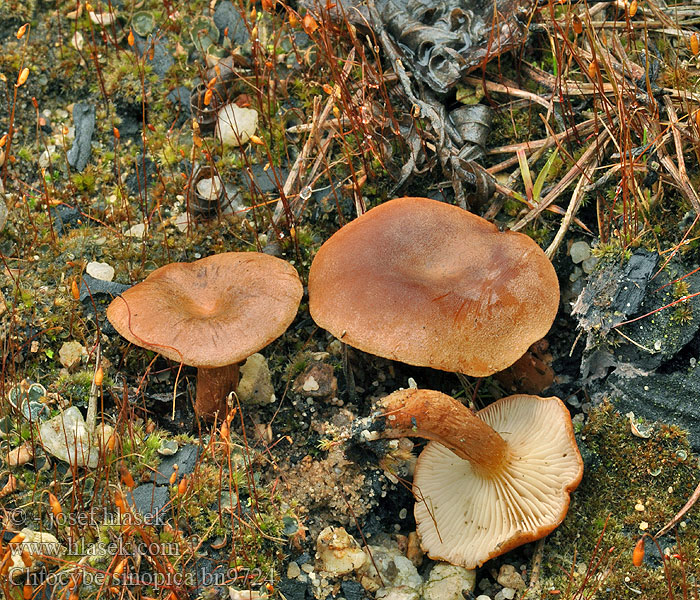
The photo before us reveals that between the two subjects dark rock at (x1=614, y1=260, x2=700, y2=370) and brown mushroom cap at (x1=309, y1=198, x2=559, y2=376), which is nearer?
brown mushroom cap at (x1=309, y1=198, x2=559, y2=376)

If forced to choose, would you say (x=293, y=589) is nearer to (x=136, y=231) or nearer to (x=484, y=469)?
(x=484, y=469)

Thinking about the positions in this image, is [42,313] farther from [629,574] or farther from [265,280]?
[629,574]

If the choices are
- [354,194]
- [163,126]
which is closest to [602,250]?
[354,194]

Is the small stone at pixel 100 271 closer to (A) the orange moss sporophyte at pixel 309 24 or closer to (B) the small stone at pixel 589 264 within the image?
(A) the orange moss sporophyte at pixel 309 24

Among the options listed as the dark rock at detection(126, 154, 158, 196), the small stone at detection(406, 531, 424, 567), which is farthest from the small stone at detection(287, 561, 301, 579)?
the dark rock at detection(126, 154, 158, 196)

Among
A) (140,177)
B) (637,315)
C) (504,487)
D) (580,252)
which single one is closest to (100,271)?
(140,177)

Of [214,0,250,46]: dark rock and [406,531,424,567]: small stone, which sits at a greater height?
[214,0,250,46]: dark rock

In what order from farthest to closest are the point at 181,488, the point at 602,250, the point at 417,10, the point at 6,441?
1. the point at 417,10
2. the point at 602,250
3. the point at 6,441
4. the point at 181,488

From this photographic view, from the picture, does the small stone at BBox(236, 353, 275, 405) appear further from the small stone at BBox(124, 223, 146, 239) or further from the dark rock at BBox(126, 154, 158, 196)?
the dark rock at BBox(126, 154, 158, 196)
